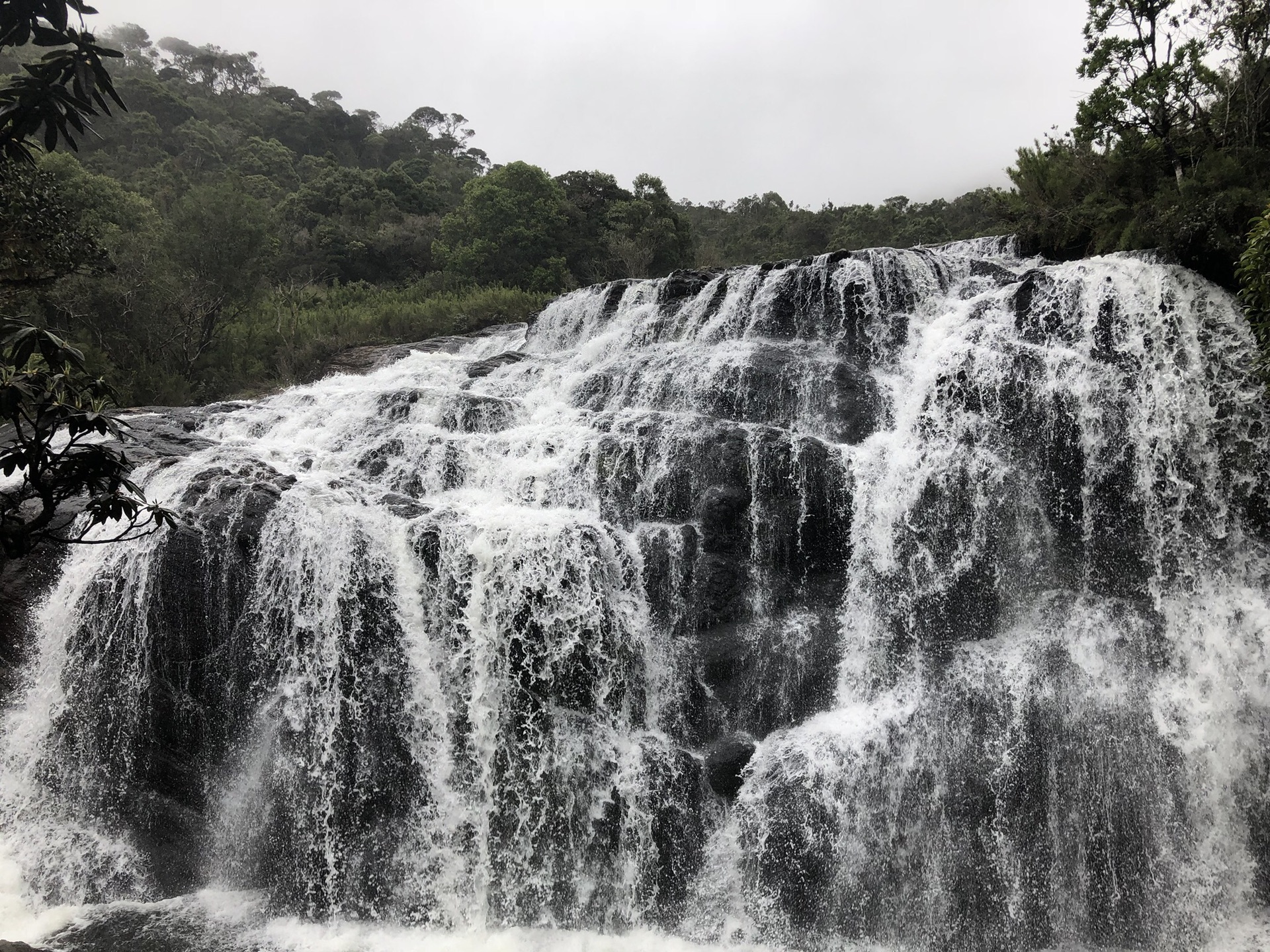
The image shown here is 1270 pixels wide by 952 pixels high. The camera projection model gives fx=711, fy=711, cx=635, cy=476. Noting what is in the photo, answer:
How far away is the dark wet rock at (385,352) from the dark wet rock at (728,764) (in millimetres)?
14921

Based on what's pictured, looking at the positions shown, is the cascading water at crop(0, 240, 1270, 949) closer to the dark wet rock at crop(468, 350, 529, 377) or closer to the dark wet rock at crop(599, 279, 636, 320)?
the dark wet rock at crop(468, 350, 529, 377)

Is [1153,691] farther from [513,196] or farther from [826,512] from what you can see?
[513,196]

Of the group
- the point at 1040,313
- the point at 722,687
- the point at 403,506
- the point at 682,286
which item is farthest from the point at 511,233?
the point at 722,687

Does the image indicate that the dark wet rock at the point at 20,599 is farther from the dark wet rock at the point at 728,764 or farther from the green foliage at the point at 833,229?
the green foliage at the point at 833,229

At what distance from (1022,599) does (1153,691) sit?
1561mm

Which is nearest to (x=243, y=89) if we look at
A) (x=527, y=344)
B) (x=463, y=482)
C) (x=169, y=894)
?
(x=527, y=344)

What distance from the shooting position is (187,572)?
859 cm

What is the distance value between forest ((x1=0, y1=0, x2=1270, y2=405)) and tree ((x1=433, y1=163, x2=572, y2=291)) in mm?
85

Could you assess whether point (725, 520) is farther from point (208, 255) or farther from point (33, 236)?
point (208, 255)

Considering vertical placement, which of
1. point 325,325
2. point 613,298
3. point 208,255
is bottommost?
point 613,298

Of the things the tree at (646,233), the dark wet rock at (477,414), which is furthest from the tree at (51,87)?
the tree at (646,233)

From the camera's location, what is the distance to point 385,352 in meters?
21.0

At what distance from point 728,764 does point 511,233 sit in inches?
973

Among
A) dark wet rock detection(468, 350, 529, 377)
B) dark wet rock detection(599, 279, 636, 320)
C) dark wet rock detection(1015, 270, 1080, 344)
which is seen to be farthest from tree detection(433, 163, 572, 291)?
dark wet rock detection(1015, 270, 1080, 344)
